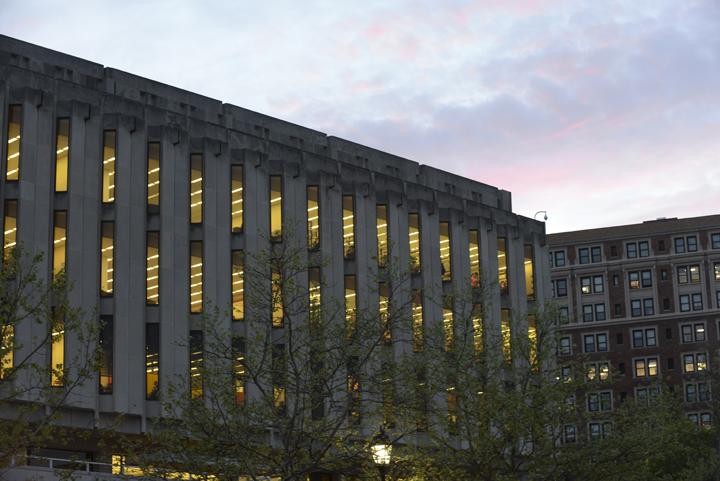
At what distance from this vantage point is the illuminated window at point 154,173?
230 ft

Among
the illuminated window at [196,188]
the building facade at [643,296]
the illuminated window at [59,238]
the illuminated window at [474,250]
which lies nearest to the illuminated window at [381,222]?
the illuminated window at [474,250]

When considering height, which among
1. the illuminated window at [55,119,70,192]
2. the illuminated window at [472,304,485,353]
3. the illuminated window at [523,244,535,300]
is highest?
the illuminated window at [55,119,70,192]

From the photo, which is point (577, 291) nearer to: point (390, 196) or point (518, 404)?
point (390, 196)

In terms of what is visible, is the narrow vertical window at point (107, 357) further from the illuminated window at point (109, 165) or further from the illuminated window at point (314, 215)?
the illuminated window at point (314, 215)

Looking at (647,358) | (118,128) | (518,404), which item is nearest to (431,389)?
(518,404)

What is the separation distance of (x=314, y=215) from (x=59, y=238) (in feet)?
58.5

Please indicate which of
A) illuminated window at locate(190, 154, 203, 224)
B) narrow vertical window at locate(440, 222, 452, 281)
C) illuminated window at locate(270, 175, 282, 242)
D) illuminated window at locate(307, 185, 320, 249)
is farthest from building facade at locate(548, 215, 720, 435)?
illuminated window at locate(190, 154, 203, 224)

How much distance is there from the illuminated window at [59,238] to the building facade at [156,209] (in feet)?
0.23

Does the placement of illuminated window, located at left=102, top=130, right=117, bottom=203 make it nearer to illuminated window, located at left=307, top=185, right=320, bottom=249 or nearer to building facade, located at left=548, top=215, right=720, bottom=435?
illuminated window, located at left=307, top=185, right=320, bottom=249

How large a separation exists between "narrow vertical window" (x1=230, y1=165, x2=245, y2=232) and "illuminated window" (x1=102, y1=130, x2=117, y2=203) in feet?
25.9

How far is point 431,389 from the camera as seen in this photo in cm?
4872

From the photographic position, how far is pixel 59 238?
65562mm

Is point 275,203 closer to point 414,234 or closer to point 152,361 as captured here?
point 414,234

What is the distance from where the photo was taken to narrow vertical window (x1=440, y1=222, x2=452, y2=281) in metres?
85.4
